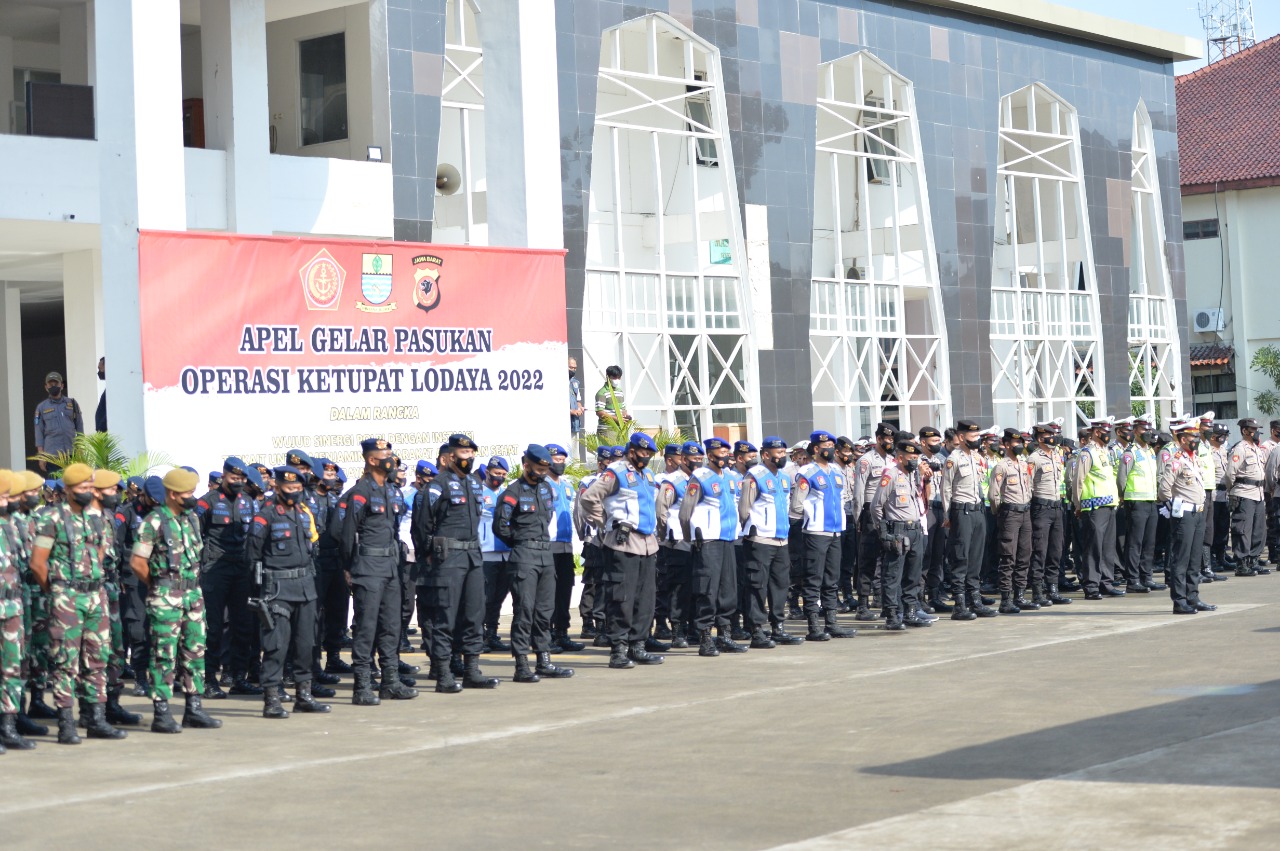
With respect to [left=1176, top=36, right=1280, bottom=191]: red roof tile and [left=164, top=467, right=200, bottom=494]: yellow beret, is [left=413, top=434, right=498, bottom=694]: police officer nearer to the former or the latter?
[left=164, top=467, right=200, bottom=494]: yellow beret

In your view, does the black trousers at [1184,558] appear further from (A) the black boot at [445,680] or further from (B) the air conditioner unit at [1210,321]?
(B) the air conditioner unit at [1210,321]

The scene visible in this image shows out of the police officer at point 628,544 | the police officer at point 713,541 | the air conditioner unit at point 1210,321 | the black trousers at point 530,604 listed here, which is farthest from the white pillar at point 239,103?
the air conditioner unit at point 1210,321

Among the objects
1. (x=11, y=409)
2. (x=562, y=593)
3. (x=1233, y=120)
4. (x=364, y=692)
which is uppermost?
(x=1233, y=120)

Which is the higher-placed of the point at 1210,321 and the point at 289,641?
the point at 1210,321

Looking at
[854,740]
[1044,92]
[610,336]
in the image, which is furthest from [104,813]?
[1044,92]

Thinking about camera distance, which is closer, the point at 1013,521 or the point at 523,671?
the point at 523,671

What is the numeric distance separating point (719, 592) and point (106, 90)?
7457 millimetres

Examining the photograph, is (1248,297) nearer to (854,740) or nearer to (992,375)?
(992,375)

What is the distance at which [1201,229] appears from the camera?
153 ft

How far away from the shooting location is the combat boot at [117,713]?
11586 mm

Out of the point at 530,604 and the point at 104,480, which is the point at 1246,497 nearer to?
the point at 530,604

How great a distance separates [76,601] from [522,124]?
32.2 feet

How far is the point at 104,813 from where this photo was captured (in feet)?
27.1

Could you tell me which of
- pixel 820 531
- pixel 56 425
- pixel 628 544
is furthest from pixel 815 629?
pixel 56 425
